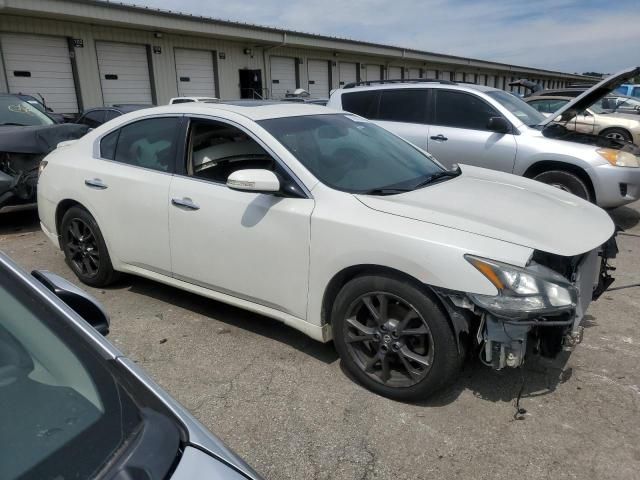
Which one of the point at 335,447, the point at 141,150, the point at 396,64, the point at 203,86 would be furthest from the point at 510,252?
the point at 396,64

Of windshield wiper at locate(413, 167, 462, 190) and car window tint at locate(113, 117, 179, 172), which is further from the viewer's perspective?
car window tint at locate(113, 117, 179, 172)

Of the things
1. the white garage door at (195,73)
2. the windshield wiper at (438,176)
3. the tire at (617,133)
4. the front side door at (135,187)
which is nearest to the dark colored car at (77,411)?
the front side door at (135,187)

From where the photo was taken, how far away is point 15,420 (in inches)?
47.1

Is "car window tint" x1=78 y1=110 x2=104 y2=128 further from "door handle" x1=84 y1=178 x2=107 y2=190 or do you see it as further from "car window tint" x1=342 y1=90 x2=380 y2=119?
"door handle" x1=84 y1=178 x2=107 y2=190

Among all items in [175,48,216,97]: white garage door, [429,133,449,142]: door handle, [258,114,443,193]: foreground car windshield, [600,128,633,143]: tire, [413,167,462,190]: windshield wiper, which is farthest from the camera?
[175,48,216,97]: white garage door

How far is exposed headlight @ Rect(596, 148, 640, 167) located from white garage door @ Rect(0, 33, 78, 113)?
14832 mm

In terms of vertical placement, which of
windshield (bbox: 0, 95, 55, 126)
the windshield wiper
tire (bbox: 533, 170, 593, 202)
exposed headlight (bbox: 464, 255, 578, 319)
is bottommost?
tire (bbox: 533, 170, 593, 202)

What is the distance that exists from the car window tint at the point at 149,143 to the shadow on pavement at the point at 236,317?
3.77 ft

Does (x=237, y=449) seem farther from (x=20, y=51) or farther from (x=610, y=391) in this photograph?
(x=20, y=51)

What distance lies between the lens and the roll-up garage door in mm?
28578

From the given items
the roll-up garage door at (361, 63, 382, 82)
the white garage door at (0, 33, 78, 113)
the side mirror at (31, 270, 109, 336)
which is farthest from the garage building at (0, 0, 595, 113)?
the side mirror at (31, 270, 109, 336)

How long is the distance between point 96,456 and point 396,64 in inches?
1270

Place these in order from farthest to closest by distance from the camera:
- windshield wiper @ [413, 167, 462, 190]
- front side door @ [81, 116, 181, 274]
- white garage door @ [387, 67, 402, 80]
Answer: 1. white garage door @ [387, 67, 402, 80]
2. front side door @ [81, 116, 181, 274]
3. windshield wiper @ [413, 167, 462, 190]

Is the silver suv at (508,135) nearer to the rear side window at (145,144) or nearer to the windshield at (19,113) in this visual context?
the rear side window at (145,144)
